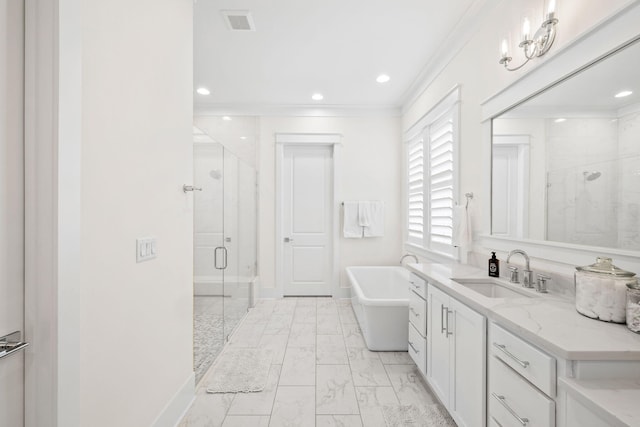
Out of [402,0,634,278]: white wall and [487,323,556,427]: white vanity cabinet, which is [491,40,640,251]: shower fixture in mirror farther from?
[487,323,556,427]: white vanity cabinet

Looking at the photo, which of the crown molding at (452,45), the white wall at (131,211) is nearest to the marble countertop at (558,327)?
the white wall at (131,211)

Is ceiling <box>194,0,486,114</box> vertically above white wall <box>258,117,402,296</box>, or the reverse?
ceiling <box>194,0,486,114</box>

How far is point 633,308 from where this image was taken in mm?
990

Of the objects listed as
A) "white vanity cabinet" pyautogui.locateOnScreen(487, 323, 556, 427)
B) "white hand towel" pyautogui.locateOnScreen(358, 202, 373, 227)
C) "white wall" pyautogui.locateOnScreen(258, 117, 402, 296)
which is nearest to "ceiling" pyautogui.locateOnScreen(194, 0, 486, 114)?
"white wall" pyautogui.locateOnScreen(258, 117, 402, 296)

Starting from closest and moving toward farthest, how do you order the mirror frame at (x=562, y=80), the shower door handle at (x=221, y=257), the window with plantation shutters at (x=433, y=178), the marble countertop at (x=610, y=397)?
the marble countertop at (x=610, y=397), the mirror frame at (x=562, y=80), the shower door handle at (x=221, y=257), the window with plantation shutters at (x=433, y=178)

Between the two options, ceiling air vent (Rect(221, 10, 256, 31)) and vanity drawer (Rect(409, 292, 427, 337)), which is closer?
vanity drawer (Rect(409, 292, 427, 337))

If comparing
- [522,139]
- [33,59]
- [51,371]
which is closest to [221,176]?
[33,59]

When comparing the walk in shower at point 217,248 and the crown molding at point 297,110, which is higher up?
the crown molding at point 297,110

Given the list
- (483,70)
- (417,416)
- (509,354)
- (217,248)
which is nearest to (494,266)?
(509,354)

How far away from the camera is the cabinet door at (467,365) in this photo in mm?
1325

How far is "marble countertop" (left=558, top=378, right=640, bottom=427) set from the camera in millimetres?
700

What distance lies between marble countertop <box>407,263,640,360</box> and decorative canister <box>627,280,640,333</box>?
25 mm

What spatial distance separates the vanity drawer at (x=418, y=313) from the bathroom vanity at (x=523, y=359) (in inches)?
3.0

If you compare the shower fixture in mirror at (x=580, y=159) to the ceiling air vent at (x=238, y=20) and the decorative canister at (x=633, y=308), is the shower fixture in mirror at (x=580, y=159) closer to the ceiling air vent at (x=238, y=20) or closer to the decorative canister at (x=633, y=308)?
the decorative canister at (x=633, y=308)
